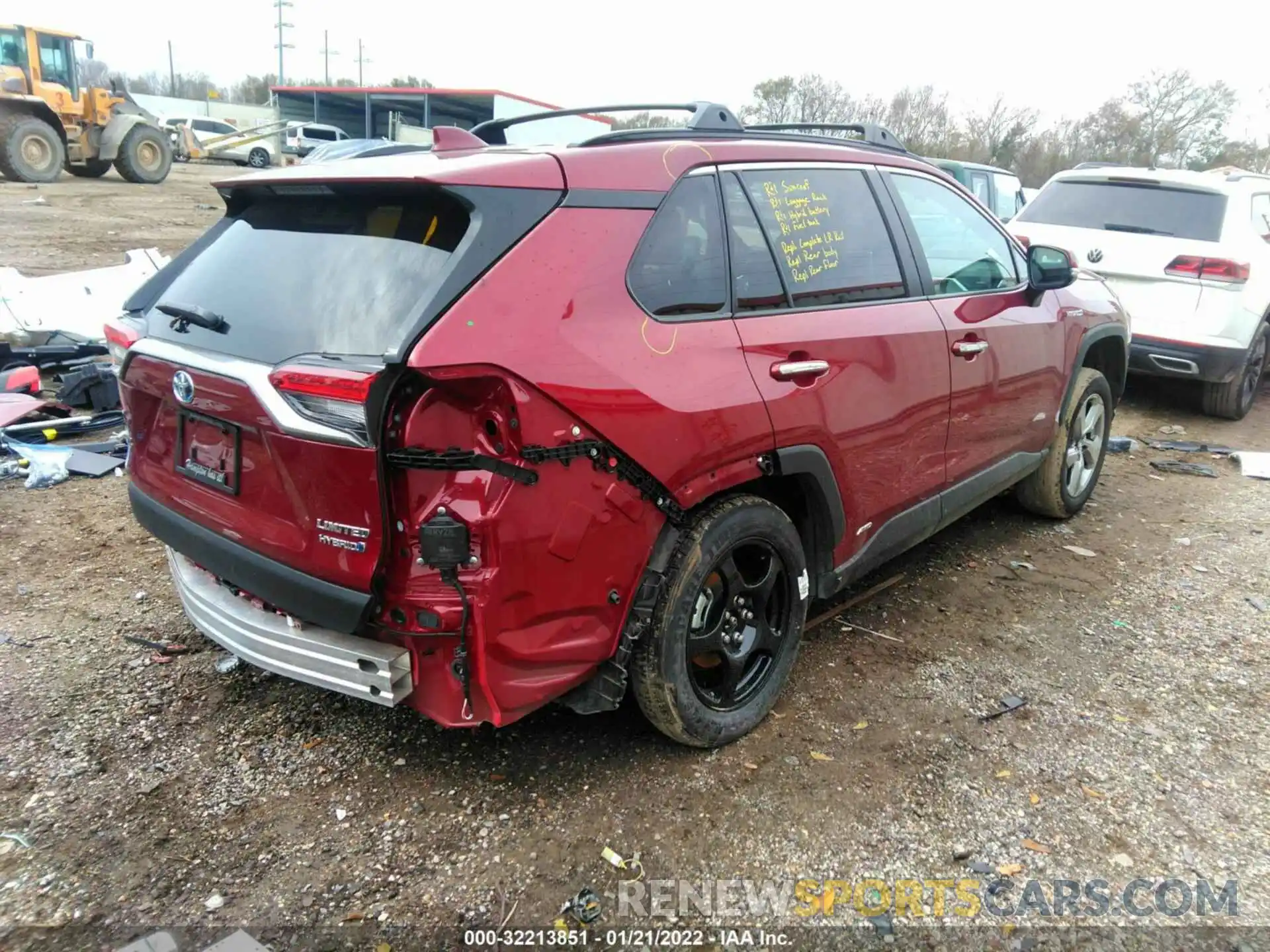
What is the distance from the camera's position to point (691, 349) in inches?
97.3

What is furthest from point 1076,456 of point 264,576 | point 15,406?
point 15,406

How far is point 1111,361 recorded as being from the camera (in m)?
5.19

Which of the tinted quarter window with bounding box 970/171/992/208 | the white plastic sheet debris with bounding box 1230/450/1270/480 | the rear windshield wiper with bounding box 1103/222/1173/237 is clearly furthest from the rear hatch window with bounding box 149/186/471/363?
the tinted quarter window with bounding box 970/171/992/208

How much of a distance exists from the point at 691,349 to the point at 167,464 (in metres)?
1.63

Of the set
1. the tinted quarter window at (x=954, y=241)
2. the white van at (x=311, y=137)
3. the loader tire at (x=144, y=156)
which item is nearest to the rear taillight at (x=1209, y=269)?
the tinted quarter window at (x=954, y=241)

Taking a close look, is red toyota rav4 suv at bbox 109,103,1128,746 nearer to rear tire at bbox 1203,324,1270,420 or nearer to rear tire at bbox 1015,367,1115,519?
rear tire at bbox 1015,367,1115,519

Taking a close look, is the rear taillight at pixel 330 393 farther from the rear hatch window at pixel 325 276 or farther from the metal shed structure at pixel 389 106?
the metal shed structure at pixel 389 106

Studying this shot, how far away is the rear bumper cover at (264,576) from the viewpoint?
2.18 m

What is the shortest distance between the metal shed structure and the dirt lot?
35422 millimetres

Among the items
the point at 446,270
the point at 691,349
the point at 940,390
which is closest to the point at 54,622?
the point at 446,270

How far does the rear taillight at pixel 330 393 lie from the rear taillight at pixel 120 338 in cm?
85

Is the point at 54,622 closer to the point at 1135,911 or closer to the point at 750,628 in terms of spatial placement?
the point at 750,628

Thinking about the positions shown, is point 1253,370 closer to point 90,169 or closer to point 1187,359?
point 1187,359

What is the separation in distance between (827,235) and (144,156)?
978 inches
